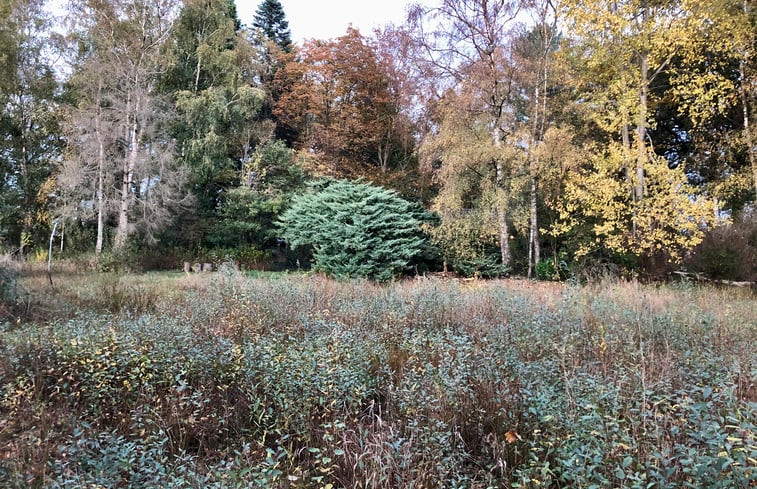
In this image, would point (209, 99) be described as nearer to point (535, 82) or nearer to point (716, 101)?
point (535, 82)

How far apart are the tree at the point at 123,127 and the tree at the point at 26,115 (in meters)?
1.56

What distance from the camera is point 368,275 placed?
37.4 ft

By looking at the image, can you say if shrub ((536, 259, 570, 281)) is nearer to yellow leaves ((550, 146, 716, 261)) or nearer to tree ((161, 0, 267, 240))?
yellow leaves ((550, 146, 716, 261))

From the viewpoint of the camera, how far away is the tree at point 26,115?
16188 millimetres

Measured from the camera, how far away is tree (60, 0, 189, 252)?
15195 mm

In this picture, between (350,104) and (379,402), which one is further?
(350,104)

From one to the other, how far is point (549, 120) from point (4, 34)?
1958 cm

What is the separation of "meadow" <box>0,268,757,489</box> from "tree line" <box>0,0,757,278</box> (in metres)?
6.61

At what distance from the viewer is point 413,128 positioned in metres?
17.4

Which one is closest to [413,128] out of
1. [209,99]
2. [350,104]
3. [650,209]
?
[350,104]

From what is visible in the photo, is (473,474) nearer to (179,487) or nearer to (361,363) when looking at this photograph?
(361,363)

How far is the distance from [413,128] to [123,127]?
10788 millimetres

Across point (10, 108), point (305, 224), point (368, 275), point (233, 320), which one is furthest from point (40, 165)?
point (233, 320)

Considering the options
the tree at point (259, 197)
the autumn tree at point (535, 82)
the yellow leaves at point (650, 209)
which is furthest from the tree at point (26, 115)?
the yellow leaves at point (650, 209)
